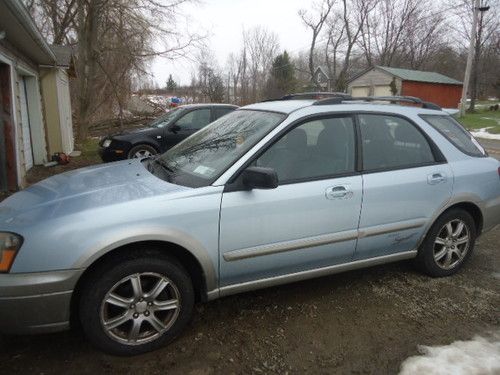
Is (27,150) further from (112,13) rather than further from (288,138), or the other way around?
(112,13)

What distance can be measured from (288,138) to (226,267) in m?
1.09

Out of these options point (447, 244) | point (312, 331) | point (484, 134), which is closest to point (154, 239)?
point (312, 331)

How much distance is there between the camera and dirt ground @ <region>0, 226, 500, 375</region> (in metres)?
2.53

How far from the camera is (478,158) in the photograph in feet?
12.7

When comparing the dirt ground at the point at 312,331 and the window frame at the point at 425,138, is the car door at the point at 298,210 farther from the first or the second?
the dirt ground at the point at 312,331

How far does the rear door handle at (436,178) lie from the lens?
11.4 feet

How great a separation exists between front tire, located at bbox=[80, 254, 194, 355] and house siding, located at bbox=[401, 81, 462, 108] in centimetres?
3149

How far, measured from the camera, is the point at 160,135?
9.67 meters

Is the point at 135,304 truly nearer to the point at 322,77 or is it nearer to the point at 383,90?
the point at 383,90

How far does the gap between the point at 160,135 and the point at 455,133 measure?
7.23m

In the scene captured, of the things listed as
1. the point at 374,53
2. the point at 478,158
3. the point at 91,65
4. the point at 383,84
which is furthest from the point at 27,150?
the point at 374,53

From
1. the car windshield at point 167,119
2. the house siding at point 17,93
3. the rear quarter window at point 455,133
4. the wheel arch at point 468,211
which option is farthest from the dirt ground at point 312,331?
the car windshield at point 167,119

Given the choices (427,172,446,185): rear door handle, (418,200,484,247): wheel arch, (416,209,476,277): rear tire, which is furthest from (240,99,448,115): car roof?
(416,209,476,277): rear tire

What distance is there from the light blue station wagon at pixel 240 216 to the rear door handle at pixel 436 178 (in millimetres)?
37
